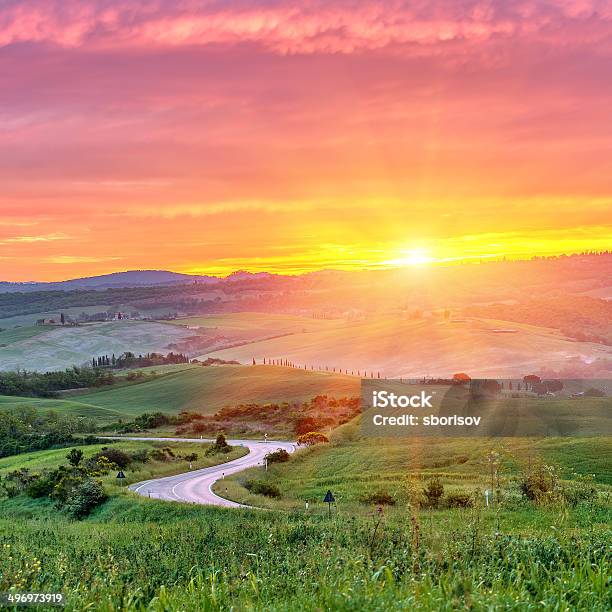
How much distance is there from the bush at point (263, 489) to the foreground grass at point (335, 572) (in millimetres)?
26079

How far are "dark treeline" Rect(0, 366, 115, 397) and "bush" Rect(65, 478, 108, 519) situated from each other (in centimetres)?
12703

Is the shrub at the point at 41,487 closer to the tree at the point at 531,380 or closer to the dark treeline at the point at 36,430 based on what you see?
the dark treeline at the point at 36,430

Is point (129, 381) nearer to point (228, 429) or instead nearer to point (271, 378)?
point (271, 378)

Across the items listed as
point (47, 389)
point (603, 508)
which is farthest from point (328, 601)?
point (47, 389)

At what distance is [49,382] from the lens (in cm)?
17175

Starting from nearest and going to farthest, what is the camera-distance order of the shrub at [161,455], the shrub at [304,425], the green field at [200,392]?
1. the shrub at [161,455]
2. the shrub at [304,425]
3. the green field at [200,392]

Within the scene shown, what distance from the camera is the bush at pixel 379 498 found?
34781 mm

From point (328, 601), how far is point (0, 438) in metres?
99.6

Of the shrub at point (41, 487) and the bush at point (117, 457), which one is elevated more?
the shrub at point (41, 487)

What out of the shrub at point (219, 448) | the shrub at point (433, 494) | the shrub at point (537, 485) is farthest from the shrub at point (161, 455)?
the shrub at point (537, 485)

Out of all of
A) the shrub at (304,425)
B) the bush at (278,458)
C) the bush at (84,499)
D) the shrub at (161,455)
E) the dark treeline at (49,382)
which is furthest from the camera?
the dark treeline at (49,382)

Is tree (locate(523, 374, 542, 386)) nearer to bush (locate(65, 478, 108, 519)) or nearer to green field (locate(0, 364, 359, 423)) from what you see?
green field (locate(0, 364, 359, 423))

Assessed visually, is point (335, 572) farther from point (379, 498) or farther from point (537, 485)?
point (379, 498)

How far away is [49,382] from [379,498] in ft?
501
